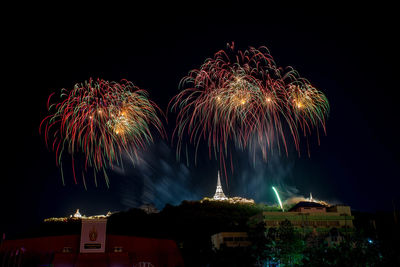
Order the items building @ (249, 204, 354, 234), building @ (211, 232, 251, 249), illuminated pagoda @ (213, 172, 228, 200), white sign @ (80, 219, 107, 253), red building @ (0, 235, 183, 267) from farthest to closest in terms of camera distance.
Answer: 1. illuminated pagoda @ (213, 172, 228, 200)
2. building @ (249, 204, 354, 234)
3. building @ (211, 232, 251, 249)
4. white sign @ (80, 219, 107, 253)
5. red building @ (0, 235, 183, 267)

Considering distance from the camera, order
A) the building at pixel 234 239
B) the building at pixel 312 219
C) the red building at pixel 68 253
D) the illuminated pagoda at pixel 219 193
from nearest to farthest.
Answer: the red building at pixel 68 253
the building at pixel 234 239
the building at pixel 312 219
the illuminated pagoda at pixel 219 193

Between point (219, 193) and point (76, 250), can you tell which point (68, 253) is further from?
point (219, 193)

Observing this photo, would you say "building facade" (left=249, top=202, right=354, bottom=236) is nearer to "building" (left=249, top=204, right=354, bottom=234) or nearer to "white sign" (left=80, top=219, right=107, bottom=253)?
"building" (left=249, top=204, right=354, bottom=234)

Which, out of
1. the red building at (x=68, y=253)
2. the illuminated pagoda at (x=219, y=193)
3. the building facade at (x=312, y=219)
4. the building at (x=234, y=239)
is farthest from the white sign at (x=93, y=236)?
the illuminated pagoda at (x=219, y=193)

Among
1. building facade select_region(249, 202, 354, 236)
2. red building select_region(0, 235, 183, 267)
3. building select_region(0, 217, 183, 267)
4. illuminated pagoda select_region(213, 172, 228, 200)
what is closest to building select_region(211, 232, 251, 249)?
building facade select_region(249, 202, 354, 236)

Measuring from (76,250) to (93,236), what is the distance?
2.55 m

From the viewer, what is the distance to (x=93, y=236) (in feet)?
150

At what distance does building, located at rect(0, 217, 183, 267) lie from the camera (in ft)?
146

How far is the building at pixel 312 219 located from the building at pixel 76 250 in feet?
58.9

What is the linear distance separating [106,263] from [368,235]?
29.8 m

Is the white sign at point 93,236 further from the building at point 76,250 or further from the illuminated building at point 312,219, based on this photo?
the illuminated building at point 312,219

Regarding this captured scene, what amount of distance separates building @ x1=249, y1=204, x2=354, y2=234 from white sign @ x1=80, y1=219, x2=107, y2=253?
21876 millimetres

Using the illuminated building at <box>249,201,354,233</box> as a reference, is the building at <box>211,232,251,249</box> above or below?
below

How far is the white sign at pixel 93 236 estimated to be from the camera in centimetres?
4547
